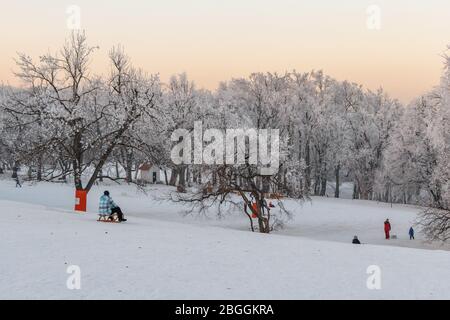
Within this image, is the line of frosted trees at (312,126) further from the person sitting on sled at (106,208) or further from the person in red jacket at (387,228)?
the person sitting on sled at (106,208)

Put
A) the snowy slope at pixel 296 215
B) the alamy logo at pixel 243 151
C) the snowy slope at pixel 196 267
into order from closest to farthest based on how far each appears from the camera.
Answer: the snowy slope at pixel 196 267
the alamy logo at pixel 243 151
the snowy slope at pixel 296 215

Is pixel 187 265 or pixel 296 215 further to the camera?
pixel 296 215

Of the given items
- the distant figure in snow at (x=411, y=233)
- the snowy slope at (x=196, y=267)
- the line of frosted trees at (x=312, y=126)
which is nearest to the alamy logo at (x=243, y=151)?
the line of frosted trees at (x=312, y=126)

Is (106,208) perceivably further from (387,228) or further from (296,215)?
(296,215)

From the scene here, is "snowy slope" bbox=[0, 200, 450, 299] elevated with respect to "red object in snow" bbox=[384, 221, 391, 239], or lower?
elevated

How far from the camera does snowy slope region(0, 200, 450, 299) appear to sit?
9.44m

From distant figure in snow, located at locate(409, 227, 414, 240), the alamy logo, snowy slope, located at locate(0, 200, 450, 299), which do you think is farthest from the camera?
distant figure in snow, located at locate(409, 227, 414, 240)

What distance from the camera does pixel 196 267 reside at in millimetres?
11461

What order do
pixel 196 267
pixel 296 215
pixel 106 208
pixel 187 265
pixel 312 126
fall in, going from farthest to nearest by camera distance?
1. pixel 312 126
2. pixel 296 215
3. pixel 106 208
4. pixel 187 265
5. pixel 196 267

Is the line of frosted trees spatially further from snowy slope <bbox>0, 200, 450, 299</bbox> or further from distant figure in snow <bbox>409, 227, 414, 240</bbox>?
snowy slope <bbox>0, 200, 450, 299</bbox>

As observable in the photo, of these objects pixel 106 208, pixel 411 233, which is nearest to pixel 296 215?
pixel 411 233

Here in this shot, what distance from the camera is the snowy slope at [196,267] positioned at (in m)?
9.44

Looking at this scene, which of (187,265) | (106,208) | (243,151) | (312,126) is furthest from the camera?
(312,126)

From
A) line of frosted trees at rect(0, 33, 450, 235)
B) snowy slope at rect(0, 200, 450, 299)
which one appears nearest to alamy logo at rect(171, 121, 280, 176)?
line of frosted trees at rect(0, 33, 450, 235)
